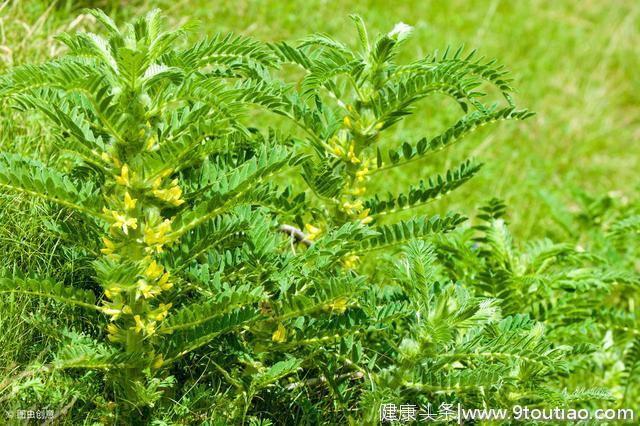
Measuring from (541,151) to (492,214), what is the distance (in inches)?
88.1

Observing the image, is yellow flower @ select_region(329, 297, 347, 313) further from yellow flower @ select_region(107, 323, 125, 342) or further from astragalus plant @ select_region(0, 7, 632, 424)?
yellow flower @ select_region(107, 323, 125, 342)

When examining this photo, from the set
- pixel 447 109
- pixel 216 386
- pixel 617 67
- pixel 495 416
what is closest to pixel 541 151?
pixel 447 109

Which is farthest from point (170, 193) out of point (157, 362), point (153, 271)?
point (157, 362)

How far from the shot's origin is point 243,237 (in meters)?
2.17

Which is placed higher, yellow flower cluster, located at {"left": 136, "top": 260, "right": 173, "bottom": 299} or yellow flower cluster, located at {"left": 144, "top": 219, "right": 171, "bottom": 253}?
yellow flower cluster, located at {"left": 144, "top": 219, "right": 171, "bottom": 253}

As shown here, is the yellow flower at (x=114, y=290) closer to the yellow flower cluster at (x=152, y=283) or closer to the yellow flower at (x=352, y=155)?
the yellow flower cluster at (x=152, y=283)

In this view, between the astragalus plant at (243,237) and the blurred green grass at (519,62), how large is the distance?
136 cm

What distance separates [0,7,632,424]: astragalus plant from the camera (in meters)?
1.88

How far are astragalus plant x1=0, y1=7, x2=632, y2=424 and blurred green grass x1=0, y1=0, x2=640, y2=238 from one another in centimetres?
136

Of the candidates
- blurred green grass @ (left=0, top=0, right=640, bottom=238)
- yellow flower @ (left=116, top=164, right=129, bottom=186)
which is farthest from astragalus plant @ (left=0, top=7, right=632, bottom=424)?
blurred green grass @ (left=0, top=0, right=640, bottom=238)

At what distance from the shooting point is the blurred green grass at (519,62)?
4008 mm

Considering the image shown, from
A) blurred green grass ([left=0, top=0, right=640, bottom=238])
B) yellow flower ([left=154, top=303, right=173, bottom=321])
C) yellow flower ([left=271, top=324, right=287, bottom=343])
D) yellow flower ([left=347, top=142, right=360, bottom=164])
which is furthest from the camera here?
blurred green grass ([left=0, top=0, right=640, bottom=238])

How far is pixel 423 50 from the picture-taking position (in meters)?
5.07

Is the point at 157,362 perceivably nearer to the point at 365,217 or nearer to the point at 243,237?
the point at 243,237
